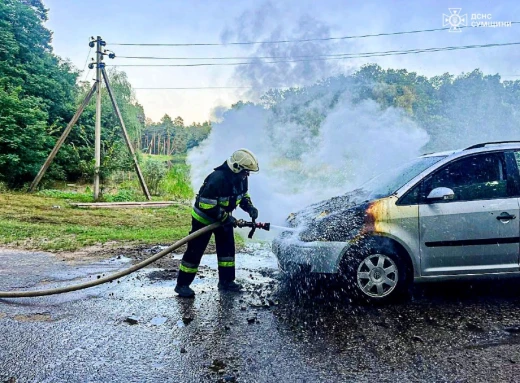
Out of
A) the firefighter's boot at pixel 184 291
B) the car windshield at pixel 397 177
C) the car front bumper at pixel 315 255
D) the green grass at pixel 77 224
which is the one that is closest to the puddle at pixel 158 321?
the firefighter's boot at pixel 184 291

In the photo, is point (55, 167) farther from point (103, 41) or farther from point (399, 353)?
point (399, 353)

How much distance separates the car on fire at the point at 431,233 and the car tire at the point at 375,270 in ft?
0.03

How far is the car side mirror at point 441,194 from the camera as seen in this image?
429 centimetres

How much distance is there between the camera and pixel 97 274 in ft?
20.0

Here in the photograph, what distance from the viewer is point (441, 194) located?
428cm

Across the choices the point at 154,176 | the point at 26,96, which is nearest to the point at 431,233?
the point at 154,176

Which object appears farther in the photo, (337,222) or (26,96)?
(26,96)

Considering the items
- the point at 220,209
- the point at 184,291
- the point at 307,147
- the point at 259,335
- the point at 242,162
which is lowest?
the point at 259,335

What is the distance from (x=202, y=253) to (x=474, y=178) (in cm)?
318

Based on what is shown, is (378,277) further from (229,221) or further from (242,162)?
(242,162)

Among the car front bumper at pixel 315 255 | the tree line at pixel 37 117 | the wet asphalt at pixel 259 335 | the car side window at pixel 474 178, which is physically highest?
the tree line at pixel 37 117

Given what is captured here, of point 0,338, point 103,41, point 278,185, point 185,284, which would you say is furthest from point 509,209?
point 103,41

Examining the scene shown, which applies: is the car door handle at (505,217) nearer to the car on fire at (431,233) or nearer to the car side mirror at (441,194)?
the car on fire at (431,233)

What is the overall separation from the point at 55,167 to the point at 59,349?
2182cm
